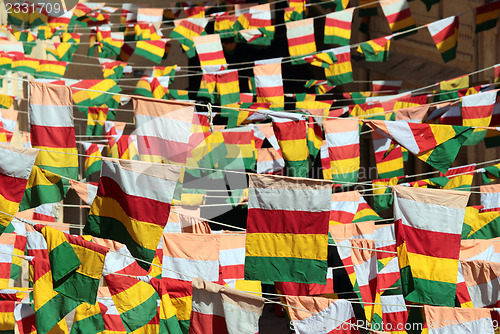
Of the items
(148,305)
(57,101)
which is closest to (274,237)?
(148,305)

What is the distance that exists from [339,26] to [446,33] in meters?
2.06

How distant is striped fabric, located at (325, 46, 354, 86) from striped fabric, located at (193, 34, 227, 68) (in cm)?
207

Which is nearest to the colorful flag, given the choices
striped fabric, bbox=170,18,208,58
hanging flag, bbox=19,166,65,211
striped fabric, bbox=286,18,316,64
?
hanging flag, bbox=19,166,65,211

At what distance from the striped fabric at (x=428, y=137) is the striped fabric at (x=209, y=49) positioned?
5318mm

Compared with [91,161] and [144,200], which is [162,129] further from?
[91,161]

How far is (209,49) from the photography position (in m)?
12.7

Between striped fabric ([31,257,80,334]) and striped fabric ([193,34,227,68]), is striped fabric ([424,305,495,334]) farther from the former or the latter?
striped fabric ([193,34,227,68])

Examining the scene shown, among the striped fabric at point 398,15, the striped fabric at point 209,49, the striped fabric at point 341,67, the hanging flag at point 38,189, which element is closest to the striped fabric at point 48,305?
the hanging flag at point 38,189

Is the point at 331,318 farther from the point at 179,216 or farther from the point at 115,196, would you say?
the point at 179,216

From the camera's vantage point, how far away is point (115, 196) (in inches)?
281

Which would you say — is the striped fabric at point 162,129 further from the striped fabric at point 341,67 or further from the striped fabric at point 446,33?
the striped fabric at point 446,33

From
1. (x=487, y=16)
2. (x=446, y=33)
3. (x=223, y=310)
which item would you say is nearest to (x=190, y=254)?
(x=223, y=310)

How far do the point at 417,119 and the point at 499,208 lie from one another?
1.95m

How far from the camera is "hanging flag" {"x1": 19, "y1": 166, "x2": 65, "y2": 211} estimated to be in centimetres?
727
